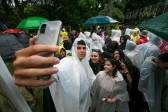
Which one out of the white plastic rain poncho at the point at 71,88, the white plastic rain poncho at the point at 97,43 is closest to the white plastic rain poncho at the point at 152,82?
the white plastic rain poncho at the point at 71,88

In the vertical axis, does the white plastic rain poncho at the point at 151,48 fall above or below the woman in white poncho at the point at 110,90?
above

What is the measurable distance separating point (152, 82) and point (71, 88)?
1149 millimetres

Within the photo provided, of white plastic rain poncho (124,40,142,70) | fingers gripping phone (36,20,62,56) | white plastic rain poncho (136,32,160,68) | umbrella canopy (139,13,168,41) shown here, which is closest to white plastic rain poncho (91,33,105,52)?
white plastic rain poncho (124,40,142,70)

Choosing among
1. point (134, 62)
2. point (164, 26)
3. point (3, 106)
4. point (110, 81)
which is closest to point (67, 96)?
point (110, 81)

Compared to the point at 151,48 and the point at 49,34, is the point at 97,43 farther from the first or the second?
the point at 49,34

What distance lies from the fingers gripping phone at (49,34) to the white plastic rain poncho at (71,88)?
5.12 metres

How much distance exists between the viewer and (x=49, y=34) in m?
1.07

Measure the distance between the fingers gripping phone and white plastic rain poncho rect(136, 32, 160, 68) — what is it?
586cm

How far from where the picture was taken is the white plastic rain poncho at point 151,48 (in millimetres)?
7178

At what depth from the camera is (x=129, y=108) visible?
748 centimetres

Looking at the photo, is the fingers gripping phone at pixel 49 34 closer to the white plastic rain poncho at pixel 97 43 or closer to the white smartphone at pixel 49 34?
the white smartphone at pixel 49 34

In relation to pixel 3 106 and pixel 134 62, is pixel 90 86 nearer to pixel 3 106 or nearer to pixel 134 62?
pixel 134 62

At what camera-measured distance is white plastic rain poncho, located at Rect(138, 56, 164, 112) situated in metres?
6.30

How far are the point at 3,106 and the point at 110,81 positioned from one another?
550cm
